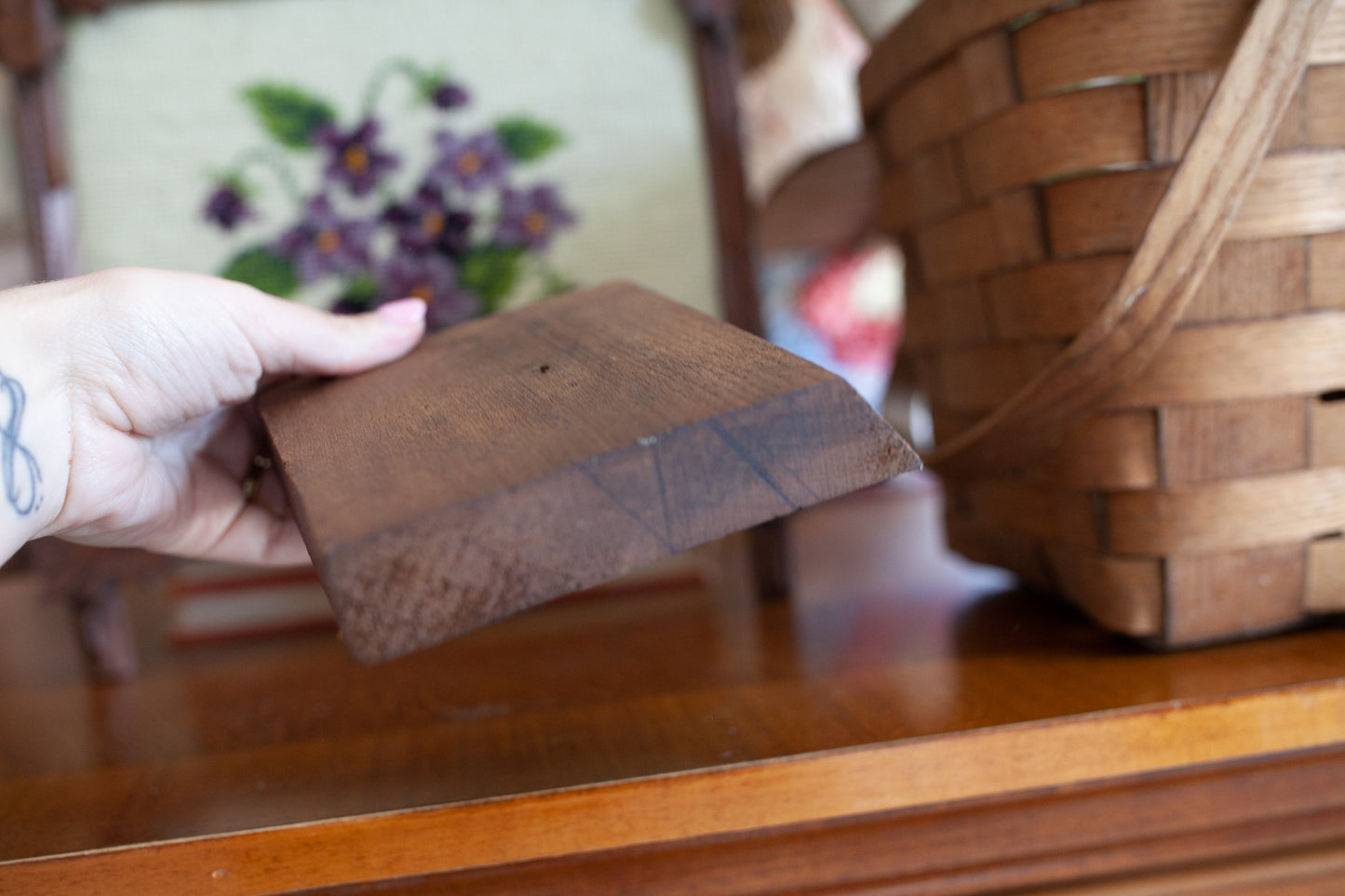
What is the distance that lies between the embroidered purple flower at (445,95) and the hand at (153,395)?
19 centimetres

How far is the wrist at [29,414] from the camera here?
341 millimetres

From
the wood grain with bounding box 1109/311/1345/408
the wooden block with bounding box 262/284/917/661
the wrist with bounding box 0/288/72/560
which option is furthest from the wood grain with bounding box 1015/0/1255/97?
the wrist with bounding box 0/288/72/560

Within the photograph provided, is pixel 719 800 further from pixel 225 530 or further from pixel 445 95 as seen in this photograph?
pixel 445 95

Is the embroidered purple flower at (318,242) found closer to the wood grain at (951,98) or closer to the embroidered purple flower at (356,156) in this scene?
the embroidered purple flower at (356,156)

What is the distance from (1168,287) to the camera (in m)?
0.39

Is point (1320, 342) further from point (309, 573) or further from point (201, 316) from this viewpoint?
point (309, 573)

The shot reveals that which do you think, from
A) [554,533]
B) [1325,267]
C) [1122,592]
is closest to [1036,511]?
[1122,592]

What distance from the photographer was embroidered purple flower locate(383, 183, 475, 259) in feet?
1.96

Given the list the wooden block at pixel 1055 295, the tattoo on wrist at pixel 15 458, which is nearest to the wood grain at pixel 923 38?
the wooden block at pixel 1055 295

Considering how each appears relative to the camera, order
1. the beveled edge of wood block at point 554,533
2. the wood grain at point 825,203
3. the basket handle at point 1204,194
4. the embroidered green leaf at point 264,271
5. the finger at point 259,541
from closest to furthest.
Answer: the beveled edge of wood block at point 554,533
the basket handle at point 1204,194
the finger at point 259,541
the embroidered green leaf at point 264,271
the wood grain at point 825,203

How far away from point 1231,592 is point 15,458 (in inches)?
19.8

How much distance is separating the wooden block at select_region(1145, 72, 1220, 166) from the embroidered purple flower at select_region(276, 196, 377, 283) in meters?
0.44

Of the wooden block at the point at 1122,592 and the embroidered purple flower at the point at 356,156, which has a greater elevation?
the embroidered purple flower at the point at 356,156

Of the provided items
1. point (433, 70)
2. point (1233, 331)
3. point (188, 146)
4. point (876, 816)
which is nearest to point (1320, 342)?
point (1233, 331)
